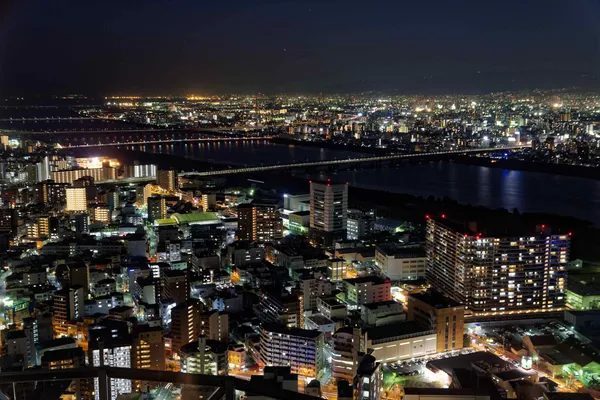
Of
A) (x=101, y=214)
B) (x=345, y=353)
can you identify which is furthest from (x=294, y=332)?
(x=101, y=214)

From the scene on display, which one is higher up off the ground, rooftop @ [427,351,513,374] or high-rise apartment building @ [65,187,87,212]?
high-rise apartment building @ [65,187,87,212]

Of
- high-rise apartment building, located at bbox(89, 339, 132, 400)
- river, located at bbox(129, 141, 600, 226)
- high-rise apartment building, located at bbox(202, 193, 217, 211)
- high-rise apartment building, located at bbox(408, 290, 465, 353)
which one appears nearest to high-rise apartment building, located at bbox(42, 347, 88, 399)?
high-rise apartment building, located at bbox(89, 339, 132, 400)

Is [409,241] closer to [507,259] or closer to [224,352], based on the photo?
[507,259]

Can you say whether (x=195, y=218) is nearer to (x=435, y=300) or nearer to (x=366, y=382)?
(x=435, y=300)

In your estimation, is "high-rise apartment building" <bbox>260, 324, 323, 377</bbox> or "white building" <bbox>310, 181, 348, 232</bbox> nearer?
"high-rise apartment building" <bbox>260, 324, 323, 377</bbox>

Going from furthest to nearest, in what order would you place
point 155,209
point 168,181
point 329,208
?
point 168,181
point 155,209
point 329,208

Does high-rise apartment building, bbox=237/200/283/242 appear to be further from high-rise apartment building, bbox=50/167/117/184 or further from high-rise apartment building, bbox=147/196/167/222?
high-rise apartment building, bbox=50/167/117/184
